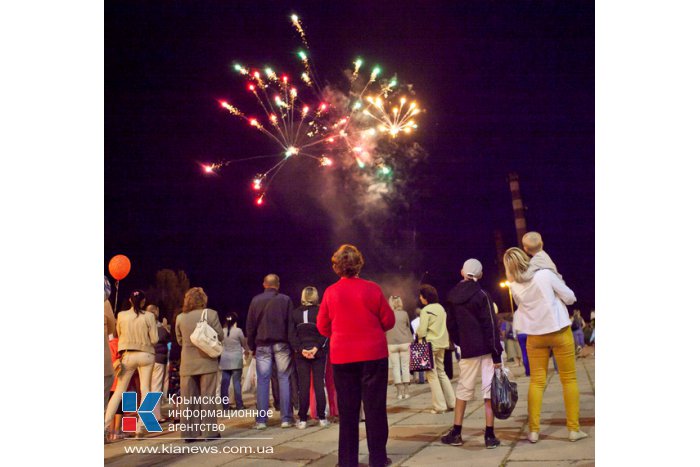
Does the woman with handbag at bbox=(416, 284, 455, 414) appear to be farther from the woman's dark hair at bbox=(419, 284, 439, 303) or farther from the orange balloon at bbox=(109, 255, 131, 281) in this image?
the orange balloon at bbox=(109, 255, 131, 281)

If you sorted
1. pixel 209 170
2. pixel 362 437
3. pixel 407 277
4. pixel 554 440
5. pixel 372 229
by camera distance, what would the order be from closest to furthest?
pixel 554 440 < pixel 362 437 < pixel 209 170 < pixel 372 229 < pixel 407 277

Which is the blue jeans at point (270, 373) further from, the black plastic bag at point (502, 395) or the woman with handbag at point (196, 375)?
the black plastic bag at point (502, 395)

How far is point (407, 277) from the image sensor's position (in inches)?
1027

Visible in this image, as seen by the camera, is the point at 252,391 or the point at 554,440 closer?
the point at 554,440

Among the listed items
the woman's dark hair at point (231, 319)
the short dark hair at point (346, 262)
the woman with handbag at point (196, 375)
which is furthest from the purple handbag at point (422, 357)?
the short dark hair at point (346, 262)

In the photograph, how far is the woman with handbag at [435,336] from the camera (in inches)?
301

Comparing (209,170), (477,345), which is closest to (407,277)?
(209,170)

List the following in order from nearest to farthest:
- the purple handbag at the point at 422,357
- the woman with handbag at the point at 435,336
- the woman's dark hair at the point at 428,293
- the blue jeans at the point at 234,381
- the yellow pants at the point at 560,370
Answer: the yellow pants at the point at 560,370
the purple handbag at the point at 422,357
the woman with handbag at the point at 435,336
the woman's dark hair at the point at 428,293
the blue jeans at the point at 234,381

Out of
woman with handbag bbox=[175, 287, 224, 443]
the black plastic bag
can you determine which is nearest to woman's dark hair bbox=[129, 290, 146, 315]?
woman with handbag bbox=[175, 287, 224, 443]

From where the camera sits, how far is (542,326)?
520 cm

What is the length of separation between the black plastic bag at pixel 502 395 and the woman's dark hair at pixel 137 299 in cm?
397

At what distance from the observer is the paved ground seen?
4703mm
